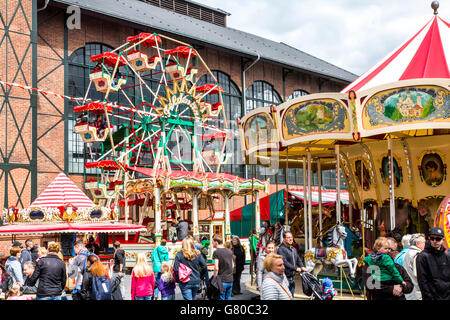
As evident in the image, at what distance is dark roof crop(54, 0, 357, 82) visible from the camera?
84.6 ft

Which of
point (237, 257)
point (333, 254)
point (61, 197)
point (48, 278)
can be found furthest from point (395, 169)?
point (48, 278)

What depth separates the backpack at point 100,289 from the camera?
7.17 m

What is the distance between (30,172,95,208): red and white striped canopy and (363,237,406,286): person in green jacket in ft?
36.6

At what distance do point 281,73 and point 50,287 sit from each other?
27.8m

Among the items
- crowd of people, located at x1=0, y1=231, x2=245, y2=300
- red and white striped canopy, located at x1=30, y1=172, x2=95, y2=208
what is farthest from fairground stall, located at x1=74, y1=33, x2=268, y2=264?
crowd of people, located at x1=0, y1=231, x2=245, y2=300

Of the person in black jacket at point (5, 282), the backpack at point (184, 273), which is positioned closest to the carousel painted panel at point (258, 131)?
the backpack at point (184, 273)

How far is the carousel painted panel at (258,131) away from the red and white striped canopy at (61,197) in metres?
5.39

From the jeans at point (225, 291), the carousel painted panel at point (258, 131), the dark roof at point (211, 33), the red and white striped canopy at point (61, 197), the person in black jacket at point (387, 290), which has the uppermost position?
the dark roof at point (211, 33)

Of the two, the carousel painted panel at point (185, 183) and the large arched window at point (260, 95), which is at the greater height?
the large arched window at point (260, 95)

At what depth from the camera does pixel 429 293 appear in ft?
18.7

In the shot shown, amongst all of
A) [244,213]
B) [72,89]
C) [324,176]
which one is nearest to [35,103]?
[72,89]

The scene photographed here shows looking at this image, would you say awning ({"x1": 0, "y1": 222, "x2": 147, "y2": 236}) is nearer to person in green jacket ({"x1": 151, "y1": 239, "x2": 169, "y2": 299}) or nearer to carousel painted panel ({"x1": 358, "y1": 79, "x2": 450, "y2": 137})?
person in green jacket ({"x1": 151, "y1": 239, "x2": 169, "y2": 299})

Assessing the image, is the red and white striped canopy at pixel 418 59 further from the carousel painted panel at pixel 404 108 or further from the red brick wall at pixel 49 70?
the red brick wall at pixel 49 70
